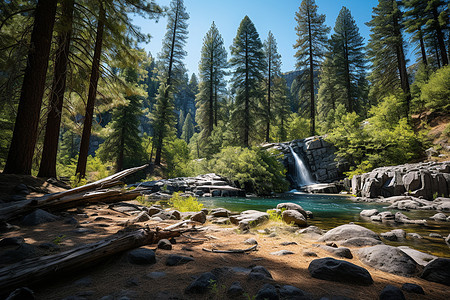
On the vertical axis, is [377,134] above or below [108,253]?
above

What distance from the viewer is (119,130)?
2102 cm

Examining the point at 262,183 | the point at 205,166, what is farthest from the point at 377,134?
the point at 205,166

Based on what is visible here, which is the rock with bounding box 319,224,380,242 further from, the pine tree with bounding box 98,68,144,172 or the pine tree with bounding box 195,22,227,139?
the pine tree with bounding box 195,22,227,139

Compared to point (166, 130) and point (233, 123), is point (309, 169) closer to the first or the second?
point (233, 123)

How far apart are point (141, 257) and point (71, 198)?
3.31 meters

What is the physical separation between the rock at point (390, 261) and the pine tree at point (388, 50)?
2490 cm

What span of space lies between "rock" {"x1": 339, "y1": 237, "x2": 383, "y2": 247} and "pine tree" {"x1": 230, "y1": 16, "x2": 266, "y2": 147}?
753 inches

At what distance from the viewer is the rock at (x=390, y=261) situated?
257 centimetres

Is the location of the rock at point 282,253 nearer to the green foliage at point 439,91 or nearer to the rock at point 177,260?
the rock at point 177,260

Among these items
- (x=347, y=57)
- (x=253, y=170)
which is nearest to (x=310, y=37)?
(x=347, y=57)

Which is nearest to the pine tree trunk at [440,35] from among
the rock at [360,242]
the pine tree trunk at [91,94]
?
the rock at [360,242]

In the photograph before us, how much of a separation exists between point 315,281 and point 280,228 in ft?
9.86

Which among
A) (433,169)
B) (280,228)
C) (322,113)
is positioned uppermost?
(322,113)

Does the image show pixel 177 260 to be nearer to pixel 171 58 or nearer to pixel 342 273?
pixel 342 273
